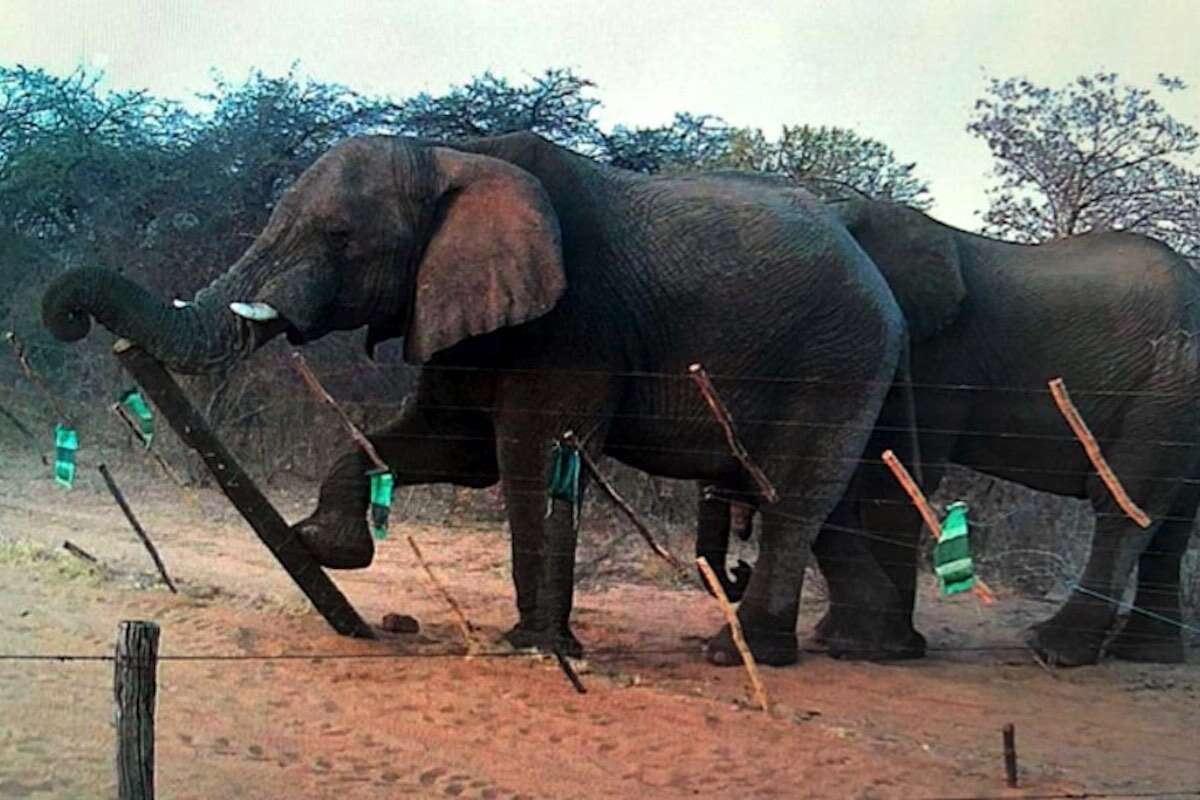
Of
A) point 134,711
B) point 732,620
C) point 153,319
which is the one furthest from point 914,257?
point 134,711

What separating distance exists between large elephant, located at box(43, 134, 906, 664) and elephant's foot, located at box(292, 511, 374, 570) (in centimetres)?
2

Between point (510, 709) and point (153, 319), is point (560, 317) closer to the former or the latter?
point (153, 319)

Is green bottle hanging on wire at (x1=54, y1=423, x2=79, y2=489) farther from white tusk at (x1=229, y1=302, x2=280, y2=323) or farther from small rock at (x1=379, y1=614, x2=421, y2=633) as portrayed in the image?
small rock at (x1=379, y1=614, x2=421, y2=633)

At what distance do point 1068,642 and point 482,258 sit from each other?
12.0 feet

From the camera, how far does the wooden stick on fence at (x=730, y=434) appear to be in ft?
22.0

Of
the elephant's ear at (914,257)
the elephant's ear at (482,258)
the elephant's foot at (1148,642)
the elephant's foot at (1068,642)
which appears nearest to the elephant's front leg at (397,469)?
the elephant's ear at (482,258)

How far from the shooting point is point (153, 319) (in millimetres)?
6902

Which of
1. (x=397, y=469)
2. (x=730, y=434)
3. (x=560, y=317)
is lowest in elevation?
(x=397, y=469)

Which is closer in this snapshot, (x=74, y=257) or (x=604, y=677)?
(x=604, y=677)

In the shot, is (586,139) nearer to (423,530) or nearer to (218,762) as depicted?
(423,530)

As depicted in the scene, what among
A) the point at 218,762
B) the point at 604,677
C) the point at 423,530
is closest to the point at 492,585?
the point at 423,530

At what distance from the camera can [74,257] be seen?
14.9m

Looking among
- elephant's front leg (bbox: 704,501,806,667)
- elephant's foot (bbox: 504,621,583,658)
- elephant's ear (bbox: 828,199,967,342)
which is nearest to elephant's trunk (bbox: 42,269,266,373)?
elephant's foot (bbox: 504,621,583,658)

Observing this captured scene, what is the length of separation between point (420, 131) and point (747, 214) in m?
9.14
